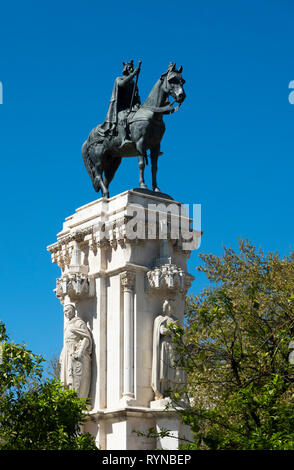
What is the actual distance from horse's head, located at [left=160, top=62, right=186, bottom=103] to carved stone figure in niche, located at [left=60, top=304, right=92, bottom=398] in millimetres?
6181

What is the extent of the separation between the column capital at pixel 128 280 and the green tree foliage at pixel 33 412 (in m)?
3.05

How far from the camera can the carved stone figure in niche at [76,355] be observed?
920 inches

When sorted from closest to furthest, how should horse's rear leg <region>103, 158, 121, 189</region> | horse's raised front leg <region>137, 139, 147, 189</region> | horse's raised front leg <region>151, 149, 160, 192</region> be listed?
horse's raised front leg <region>137, 139, 147, 189</region> < horse's raised front leg <region>151, 149, 160, 192</region> < horse's rear leg <region>103, 158, 121, 189</region>

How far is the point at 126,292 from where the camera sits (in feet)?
76.2

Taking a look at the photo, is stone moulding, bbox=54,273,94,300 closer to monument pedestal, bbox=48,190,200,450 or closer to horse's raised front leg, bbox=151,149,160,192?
monument pedestal, bbox=48,190,200,450

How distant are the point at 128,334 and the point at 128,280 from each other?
4.48ft

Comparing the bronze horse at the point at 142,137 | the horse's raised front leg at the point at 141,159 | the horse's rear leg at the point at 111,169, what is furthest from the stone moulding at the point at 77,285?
the horse's rear leg at the point at 111,169

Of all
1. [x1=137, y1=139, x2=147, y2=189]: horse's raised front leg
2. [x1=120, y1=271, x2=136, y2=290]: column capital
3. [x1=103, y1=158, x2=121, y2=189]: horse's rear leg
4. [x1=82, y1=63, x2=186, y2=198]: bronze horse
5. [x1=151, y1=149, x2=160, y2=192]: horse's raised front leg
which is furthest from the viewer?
[x1=103, y1=158, x2=121, y2=189]: horse's rear leg

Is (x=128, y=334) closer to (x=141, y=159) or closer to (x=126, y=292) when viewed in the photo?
(x=126, y=292)

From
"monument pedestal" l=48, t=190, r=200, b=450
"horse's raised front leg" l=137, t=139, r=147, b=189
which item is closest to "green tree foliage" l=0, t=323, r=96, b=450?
"monument pedestal" l=48, t=190, r=200, b=450

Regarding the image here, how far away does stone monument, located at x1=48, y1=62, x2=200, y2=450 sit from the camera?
888 inches
